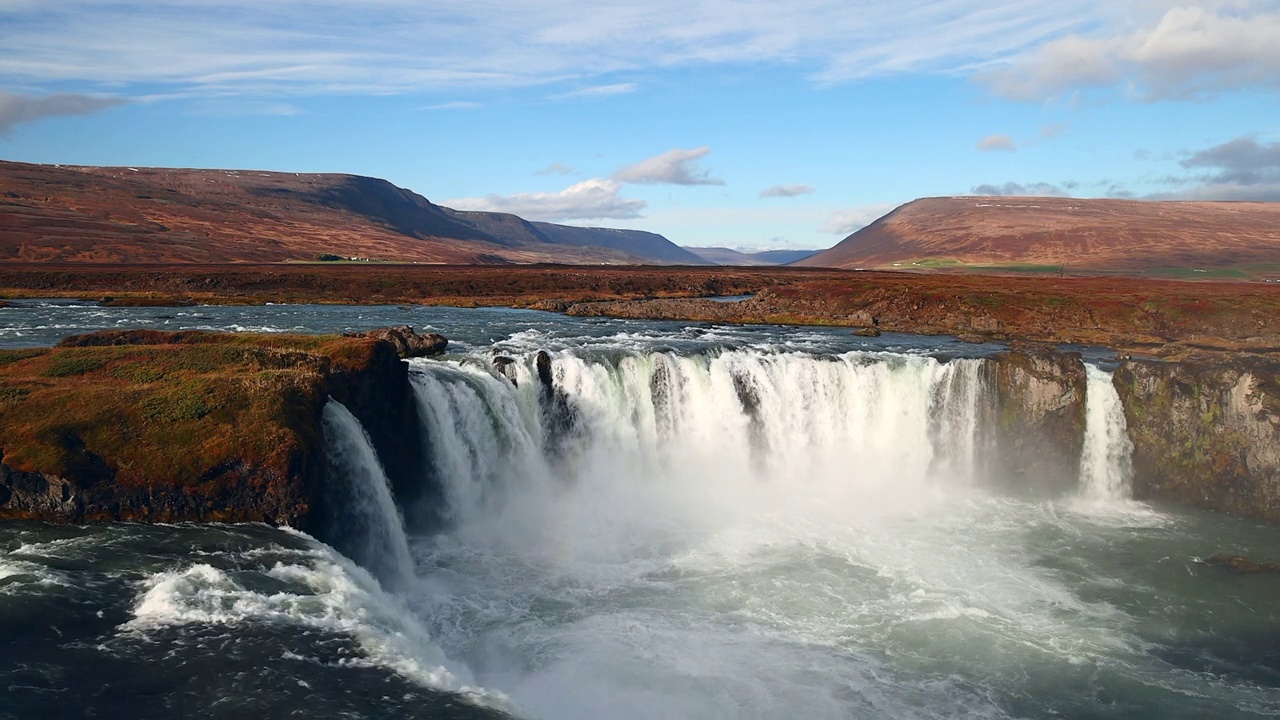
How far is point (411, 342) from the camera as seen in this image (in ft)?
131

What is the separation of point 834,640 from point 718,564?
6221 millimetres

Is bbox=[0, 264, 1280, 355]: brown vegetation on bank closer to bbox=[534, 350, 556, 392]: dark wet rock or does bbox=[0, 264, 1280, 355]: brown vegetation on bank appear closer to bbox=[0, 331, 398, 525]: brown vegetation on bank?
bbox=[534, 350, 556, 392]: dark wet rock

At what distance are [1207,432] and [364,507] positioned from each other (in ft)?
115

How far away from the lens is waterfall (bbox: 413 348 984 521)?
35.4 m

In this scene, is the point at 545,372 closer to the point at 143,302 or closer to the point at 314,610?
the point at 314,610

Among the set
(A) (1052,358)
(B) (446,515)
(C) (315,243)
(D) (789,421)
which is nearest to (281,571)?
(B) (446,515)

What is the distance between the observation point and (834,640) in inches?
896

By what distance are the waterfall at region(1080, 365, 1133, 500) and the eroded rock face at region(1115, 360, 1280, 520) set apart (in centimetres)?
41

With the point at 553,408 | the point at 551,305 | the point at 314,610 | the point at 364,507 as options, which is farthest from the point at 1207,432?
the point at 551,305

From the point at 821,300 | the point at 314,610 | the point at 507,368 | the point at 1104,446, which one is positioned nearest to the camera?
the point at 314,610

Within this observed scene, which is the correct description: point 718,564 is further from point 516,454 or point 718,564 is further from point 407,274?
point 407,274

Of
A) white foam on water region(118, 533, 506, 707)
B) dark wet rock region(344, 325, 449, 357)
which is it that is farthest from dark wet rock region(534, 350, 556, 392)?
white foam on water region(118, 533, 506, 707)

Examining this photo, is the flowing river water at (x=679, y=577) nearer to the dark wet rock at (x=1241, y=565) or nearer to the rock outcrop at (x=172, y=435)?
the dark wet rock at (x=1241, y=565)

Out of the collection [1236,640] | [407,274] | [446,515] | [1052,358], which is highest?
[407,274]
